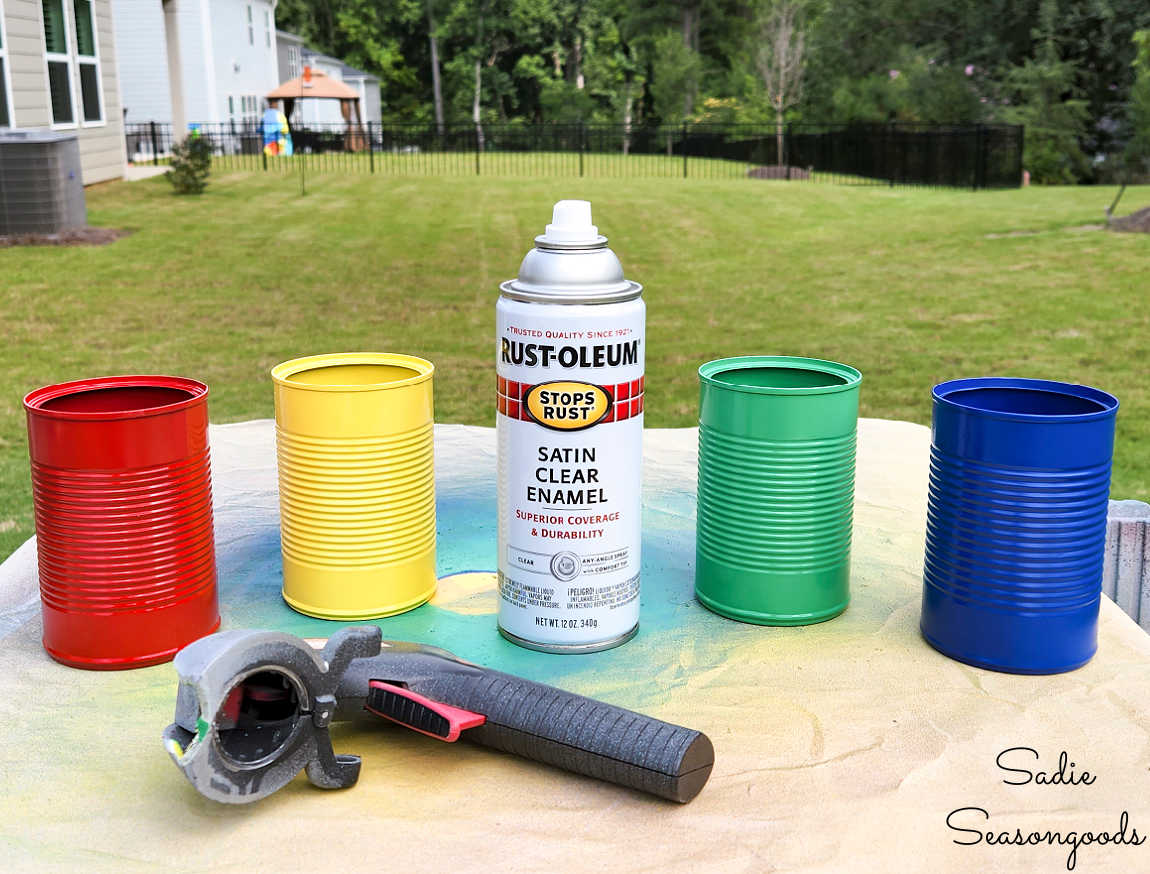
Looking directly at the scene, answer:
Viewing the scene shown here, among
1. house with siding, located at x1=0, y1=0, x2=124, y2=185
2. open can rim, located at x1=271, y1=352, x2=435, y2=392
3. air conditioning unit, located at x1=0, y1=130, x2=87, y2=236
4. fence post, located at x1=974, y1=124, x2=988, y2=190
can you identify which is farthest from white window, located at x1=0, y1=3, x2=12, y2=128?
fence post, located at x1=974, y1=124, x2=988, y2=190

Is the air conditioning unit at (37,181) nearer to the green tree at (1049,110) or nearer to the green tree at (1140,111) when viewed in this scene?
the green tree at (1049,110)

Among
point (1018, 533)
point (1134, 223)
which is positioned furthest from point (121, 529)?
point (1134, 223)

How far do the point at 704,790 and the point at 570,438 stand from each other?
958 millimetres

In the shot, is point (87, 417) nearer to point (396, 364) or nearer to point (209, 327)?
point (396, 364)

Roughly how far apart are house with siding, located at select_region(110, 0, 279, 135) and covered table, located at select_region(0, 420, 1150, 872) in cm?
2565

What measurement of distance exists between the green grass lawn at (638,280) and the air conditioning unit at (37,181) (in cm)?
78

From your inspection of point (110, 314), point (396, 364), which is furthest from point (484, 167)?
point (396, 364)

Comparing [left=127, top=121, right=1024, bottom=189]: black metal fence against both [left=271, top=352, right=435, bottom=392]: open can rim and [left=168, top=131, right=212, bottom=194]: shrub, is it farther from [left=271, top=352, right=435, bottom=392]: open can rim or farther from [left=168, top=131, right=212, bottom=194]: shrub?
[left=271, top=352, right=435, bottom=392]: open can rim

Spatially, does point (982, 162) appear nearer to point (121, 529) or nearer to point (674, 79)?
point (674, 79)

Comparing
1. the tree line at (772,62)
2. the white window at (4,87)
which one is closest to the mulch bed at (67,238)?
the white window at (4,87)

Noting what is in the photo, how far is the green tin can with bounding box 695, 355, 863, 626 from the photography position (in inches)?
133

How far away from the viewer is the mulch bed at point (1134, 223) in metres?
15.0

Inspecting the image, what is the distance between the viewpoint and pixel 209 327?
407 inches

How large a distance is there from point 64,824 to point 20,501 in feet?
12.9
